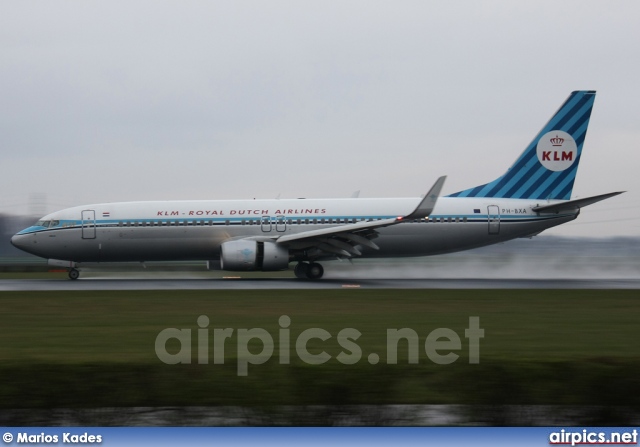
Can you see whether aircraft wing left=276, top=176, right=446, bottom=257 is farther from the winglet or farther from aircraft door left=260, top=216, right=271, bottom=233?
aircraft door left=260, top=216, right=271, bottom=233

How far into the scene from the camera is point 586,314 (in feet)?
66.3

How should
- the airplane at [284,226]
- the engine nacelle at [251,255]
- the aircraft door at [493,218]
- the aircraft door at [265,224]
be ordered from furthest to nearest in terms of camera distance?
the aircraft door at [493,218], the aircraft door at [265,224], the airplane at [284,226], the engine nacelle at [251,255]

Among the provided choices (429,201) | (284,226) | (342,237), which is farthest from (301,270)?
(429,201)

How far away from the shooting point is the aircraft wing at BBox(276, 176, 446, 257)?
109ft

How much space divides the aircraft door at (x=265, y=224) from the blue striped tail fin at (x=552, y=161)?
8.49 metres

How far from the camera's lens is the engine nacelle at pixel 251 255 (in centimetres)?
3353

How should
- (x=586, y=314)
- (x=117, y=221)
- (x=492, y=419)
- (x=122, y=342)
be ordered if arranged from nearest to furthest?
(x=492, y=419) → (x=122, y=342) → (x=586, y=314) → (x=117, y=221)

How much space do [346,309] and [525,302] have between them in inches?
218

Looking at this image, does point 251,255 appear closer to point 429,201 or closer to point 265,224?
point 265,224

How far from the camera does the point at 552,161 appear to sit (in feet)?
125

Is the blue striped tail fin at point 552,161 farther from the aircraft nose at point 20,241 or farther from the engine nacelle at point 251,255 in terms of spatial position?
the aircraft nose at point 20,241

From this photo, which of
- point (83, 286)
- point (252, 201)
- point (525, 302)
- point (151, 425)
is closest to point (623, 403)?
point (151, 425)

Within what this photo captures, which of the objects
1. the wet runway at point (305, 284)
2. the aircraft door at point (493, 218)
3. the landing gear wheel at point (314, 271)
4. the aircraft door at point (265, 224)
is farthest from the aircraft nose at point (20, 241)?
the aircraft door at point (493, 218)

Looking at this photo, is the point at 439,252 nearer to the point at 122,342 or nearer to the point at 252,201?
the point at 252,201
